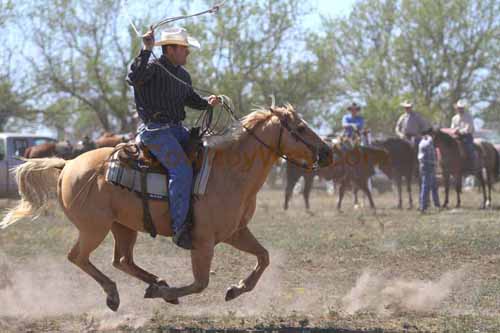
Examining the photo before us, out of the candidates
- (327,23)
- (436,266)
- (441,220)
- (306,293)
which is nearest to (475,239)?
(436,266)

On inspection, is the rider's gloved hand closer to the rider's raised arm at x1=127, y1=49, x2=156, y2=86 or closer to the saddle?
the saddle

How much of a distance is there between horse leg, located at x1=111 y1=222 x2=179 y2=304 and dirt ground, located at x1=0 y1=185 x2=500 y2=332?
388 millimetres

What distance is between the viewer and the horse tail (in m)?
8.29

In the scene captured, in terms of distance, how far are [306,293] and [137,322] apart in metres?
2.18

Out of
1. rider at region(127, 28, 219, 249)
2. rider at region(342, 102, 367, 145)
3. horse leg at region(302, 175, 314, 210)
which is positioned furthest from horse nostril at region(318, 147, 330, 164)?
rider at region(342, 102, 367, 145)

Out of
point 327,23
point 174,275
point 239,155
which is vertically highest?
point 327,23

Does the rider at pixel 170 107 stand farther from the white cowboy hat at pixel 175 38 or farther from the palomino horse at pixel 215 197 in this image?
the palomino horse at pixel 215 197

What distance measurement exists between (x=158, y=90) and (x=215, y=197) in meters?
1.15

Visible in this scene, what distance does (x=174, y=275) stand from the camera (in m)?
10.4

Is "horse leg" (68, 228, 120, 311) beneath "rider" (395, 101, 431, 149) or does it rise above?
beneath

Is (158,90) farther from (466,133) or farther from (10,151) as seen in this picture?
(10,151)

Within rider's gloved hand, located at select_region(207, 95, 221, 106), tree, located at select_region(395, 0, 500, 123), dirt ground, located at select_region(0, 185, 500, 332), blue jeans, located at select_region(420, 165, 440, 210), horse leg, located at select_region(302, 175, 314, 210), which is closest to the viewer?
dirt ground, located at select_region(0, 185, 500, 332)

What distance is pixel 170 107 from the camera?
7.67 meters

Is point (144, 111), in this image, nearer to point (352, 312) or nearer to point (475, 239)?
point (352, 312)
